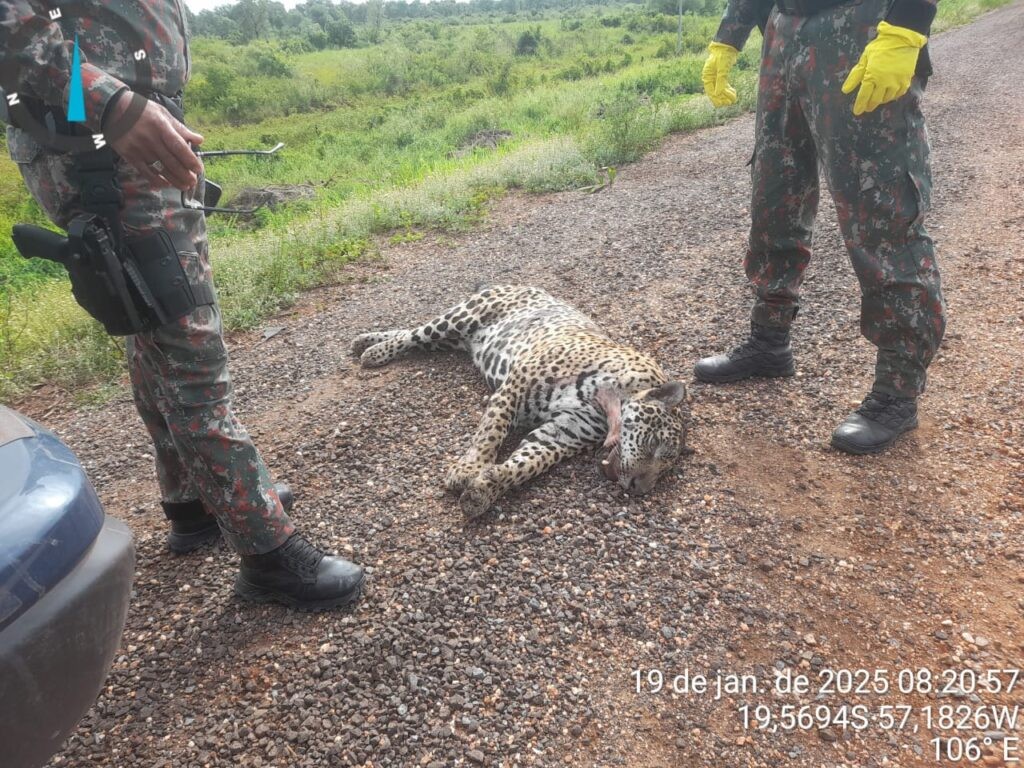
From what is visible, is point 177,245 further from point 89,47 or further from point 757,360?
point 757,360

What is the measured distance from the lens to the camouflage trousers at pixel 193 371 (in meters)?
2.43

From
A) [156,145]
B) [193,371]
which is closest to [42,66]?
[156,145]

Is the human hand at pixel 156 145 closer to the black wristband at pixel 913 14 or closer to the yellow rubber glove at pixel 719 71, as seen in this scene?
the black wristband at pixel 913 14

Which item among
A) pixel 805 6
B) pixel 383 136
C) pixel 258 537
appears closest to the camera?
pixel 258 537

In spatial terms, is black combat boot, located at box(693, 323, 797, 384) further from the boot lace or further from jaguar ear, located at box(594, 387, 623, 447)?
the boot lace

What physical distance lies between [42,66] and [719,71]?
165 inches

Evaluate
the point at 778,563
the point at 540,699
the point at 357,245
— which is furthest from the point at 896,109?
the point at 357,245

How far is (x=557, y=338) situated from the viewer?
484cm

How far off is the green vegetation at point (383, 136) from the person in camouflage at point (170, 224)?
3.81 meters

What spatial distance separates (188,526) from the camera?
348 cm

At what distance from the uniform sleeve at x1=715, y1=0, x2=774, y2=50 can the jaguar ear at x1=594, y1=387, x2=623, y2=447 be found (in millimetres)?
2438

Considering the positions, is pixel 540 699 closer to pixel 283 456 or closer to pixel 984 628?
pixel 984 628

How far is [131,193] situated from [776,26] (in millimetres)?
3650

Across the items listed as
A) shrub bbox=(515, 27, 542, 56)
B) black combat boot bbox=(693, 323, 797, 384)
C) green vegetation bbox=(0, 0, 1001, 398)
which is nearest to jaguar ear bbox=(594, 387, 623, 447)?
black combat boot bbox=(693, 323, 797, 384)
